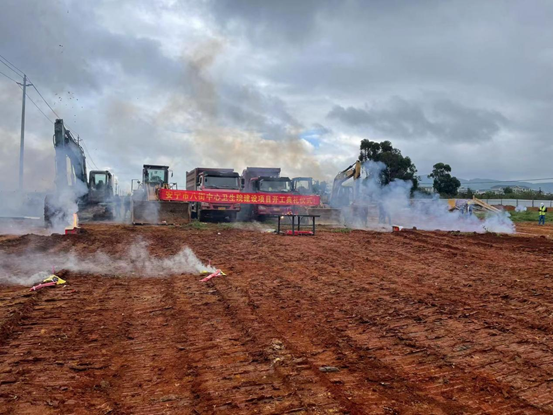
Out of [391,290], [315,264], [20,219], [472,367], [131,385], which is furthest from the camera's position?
[20,219]

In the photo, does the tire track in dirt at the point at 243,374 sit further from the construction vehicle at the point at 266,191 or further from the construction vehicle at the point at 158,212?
the construction vehicle at the point at 266,191

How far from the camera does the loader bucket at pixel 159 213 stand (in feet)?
67.8

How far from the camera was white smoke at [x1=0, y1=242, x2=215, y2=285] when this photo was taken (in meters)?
8.09

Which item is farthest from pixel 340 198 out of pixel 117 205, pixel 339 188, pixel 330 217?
pixel 117 205

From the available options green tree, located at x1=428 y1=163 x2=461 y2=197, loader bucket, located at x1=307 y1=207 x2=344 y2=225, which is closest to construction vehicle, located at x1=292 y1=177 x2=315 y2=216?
loader bucket, located at x1=307 y1=207 x2=344 y2=225

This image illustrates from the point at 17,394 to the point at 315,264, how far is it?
7.16m

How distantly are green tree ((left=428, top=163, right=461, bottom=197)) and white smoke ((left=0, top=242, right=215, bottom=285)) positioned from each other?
44522 millimetres

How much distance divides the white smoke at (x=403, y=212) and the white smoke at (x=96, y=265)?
52.3 feet

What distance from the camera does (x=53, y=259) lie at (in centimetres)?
984

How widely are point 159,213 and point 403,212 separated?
1634cm

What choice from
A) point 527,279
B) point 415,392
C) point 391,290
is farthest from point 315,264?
point 415,392

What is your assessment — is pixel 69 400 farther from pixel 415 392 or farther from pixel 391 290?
pixel 391 290

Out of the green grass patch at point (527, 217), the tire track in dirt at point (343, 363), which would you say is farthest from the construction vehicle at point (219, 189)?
the green grass patch at point (527, 217)

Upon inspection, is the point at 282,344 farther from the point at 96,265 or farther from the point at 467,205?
the point at 467,205
